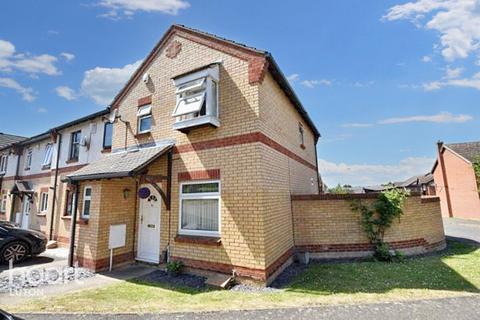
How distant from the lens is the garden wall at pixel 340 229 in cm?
917

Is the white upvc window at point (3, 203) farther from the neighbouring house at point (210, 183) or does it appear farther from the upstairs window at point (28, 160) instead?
the neighbouring house at point (210, 183)

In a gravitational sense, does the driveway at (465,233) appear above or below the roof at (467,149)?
below

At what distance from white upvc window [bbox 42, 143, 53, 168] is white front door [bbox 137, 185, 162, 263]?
33.3 ft

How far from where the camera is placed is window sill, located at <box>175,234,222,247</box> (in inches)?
284

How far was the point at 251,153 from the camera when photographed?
23.4ft

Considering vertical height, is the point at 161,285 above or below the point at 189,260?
below

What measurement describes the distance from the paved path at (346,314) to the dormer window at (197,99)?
5.08 m

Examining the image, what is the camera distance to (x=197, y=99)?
8.07m

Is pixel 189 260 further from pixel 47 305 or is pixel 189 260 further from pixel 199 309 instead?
pixel 47 305

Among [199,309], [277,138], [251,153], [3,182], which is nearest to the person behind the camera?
[199,309]

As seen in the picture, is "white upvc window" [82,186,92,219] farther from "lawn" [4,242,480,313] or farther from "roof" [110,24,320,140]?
"roof" [110,24,320,140]

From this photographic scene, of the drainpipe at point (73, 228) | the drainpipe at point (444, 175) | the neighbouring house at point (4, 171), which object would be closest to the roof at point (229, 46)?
the drainpipe at point (73, 228)

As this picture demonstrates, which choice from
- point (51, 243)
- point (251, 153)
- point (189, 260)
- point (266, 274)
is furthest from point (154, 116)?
point (51, 243)

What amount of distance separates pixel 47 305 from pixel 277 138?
7605 millimetres
